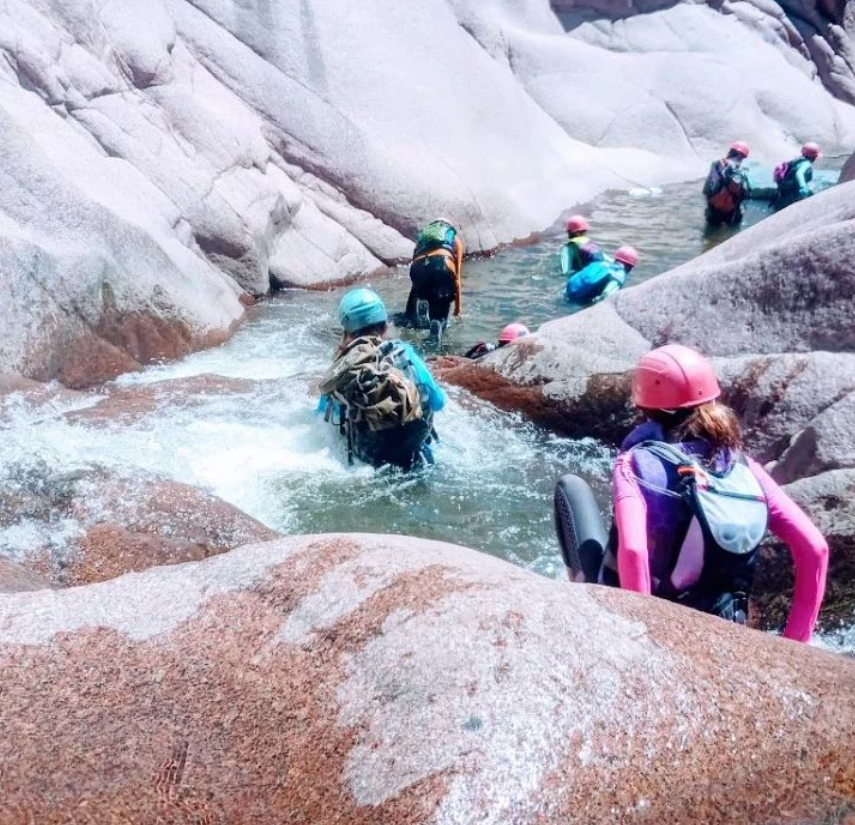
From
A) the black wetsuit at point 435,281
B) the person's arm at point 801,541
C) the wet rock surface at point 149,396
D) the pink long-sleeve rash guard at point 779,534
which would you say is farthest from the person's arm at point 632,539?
the black wetsuit at point 435,281

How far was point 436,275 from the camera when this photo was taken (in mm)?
10391

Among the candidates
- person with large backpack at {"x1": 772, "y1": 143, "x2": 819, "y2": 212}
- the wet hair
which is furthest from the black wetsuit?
person with large backpack at {"x1": 772, "y1": 143, "x2": 819, "y2": 212}

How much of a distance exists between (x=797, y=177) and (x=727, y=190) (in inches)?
48.7

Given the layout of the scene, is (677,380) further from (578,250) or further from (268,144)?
(268,144)

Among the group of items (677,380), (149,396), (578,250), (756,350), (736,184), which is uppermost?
(677,380)

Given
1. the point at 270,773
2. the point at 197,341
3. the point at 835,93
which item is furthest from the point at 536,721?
the point at 835,93

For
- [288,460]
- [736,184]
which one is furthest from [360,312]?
[736,184]

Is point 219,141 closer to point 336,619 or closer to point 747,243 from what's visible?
point 747,243

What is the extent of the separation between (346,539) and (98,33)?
34.4ft

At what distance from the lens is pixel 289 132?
14117 mm

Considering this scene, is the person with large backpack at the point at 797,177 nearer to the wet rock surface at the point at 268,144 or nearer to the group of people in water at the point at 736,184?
the group of people in water at the point at 736,184

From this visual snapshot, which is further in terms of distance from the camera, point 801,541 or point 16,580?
point 16,580

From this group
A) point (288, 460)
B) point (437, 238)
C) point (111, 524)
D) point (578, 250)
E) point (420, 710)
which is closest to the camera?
point (420, 710)

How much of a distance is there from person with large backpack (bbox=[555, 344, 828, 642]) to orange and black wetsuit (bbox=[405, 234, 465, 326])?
275 inches
